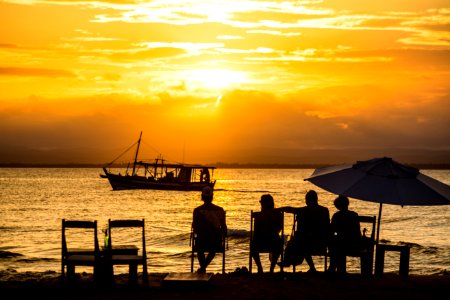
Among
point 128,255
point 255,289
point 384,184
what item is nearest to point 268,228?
point 255,289

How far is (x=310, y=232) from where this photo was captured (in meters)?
13.1

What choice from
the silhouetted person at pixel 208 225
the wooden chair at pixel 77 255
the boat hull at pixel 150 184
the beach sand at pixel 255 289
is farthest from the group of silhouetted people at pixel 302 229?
the boat hull at pixel 150 184

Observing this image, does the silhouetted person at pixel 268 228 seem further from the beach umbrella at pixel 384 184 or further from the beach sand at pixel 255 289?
the beach umbrella at pixel 384 184

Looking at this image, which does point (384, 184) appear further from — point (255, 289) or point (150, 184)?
point (150, 184)

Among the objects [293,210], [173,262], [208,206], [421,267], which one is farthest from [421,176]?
[173,262]

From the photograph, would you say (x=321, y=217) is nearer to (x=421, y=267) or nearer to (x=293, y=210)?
(x=293, y=210)

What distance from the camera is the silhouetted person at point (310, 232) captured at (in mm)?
13055

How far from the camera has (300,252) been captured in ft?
43.0

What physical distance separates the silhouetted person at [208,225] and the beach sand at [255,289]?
63 cm

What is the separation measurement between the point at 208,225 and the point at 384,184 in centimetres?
322

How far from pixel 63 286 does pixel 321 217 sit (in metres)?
4.70

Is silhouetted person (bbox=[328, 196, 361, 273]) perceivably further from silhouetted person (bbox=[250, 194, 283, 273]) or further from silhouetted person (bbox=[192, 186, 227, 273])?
silhouetted person (bbox=[192, 186, 227, 273])

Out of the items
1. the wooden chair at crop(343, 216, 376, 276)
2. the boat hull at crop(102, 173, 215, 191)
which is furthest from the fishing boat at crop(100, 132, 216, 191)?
the wooden chair at crop(343, 216, 376, 276)

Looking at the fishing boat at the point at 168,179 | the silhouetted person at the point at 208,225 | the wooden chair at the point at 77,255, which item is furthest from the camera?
the fishing boat at the point at 168,179
